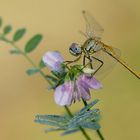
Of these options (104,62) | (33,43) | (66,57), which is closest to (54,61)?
(104,62)

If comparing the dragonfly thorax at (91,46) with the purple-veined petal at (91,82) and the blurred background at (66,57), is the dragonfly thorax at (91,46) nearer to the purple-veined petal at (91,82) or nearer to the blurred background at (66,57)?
the purple-veined petal at (91,82)

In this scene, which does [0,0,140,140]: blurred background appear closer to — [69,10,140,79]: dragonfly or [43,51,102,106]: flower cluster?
[69,10,140,79]: dragonfly

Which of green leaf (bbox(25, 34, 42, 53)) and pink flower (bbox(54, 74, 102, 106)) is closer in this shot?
pink flower (bbox(54, 74, 102, 106))

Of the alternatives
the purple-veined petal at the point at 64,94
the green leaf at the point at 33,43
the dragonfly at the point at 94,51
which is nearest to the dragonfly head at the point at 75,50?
the dragonfly at the point at 94,51

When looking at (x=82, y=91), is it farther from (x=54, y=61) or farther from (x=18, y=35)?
(x=18, y=35)

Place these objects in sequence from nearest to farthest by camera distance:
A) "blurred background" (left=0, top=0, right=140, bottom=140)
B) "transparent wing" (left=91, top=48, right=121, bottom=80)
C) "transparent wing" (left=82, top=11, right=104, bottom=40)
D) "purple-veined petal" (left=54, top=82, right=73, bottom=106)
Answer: "purple-veined petal" (left=54, top=82, right=73, bottom=106), "transparent wing" (left=91, top=48, right=121, bottom=80), "transparent wing" (left=82, top=11, right=104, bottom=40), "blurred background" (left=0, top=0, right=140, bottom=140)

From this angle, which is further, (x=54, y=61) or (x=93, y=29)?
(x=93, y=29)

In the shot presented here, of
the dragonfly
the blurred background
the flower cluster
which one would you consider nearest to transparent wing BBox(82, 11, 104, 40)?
the dragonfly
